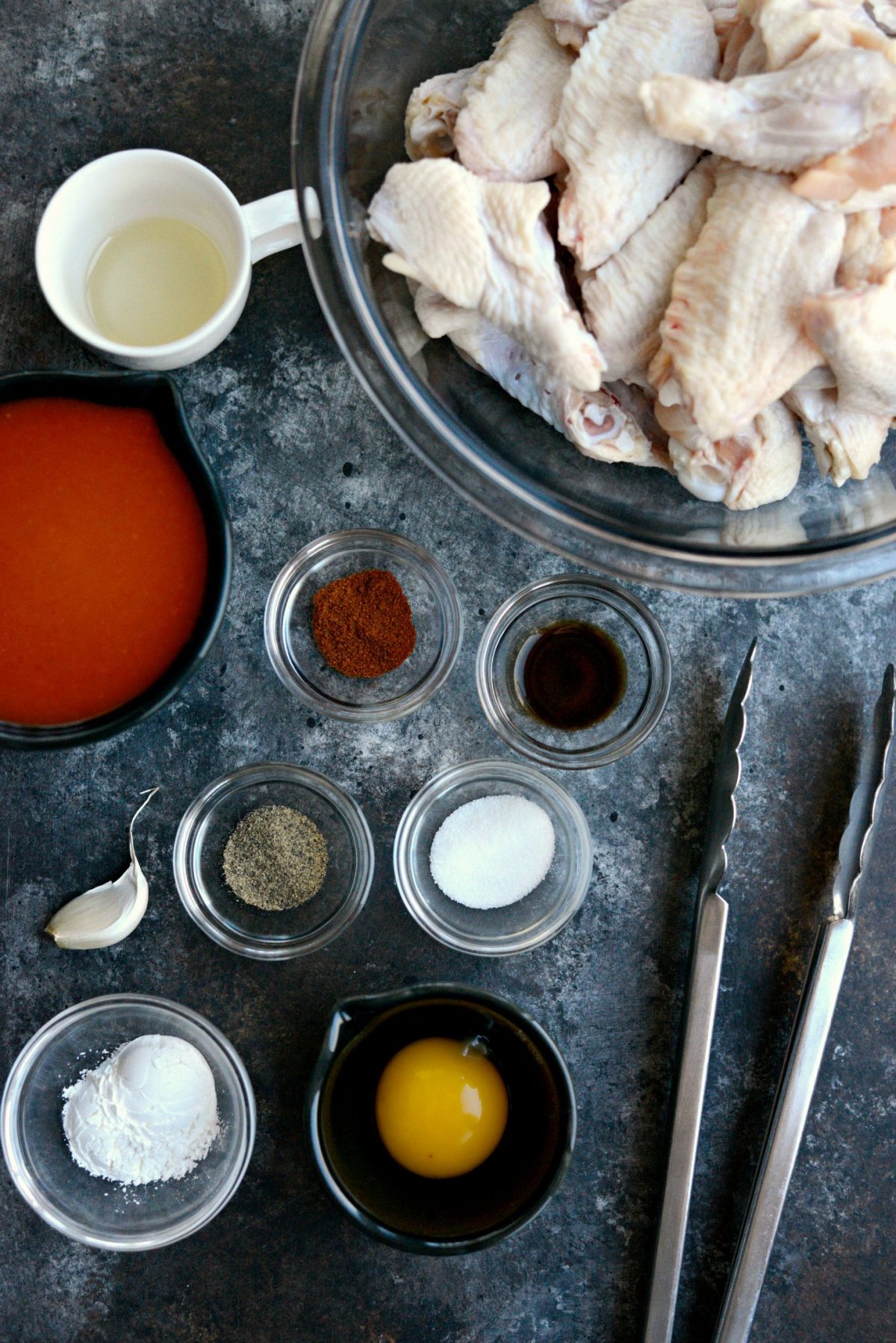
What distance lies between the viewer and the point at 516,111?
1014 mm

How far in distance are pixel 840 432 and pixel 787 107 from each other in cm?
31

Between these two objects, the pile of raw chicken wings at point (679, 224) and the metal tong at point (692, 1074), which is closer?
the pile of raw chicken wings at point (679, 224)

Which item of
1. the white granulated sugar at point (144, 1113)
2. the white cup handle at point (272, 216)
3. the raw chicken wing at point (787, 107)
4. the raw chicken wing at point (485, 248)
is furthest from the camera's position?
the white granulated sugar at point (144, 1113)

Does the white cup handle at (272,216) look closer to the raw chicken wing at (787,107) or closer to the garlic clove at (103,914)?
the raw chicken wing at (787,107)

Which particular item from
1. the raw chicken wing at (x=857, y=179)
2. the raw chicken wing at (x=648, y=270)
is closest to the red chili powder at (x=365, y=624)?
the raw chicken wing at (x=648, y=270)

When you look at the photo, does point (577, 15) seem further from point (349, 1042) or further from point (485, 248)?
point (349, 1042)

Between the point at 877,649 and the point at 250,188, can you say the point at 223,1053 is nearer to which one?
the point at 877,649

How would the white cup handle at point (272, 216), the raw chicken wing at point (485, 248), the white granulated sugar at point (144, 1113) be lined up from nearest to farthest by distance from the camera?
the raw chicken wing at point (485, 248) < the white cup handle at point (272, 216) < the white granulated sugar at point (144, 1113)

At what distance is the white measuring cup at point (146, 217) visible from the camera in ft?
3.74

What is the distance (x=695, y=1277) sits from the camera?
1354 millimetres

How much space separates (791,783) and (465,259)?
2.56 feet

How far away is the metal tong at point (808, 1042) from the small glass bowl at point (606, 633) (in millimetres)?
275

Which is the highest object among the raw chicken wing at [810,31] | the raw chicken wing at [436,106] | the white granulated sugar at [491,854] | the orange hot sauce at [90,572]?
the raw chicken wing at [810,31]

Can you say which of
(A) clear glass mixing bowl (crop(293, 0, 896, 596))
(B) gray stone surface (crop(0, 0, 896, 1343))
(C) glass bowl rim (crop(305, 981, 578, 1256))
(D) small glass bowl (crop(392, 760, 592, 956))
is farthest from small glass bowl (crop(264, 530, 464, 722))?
(C) glass bowl rim (crop(305, 981, 578, 1256))
